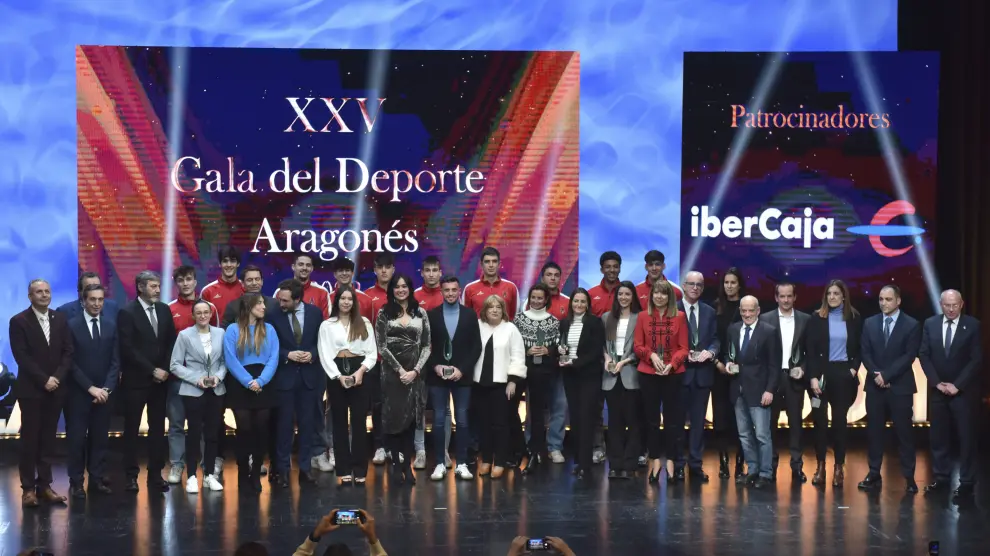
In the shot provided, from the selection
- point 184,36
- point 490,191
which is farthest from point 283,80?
point 490,191

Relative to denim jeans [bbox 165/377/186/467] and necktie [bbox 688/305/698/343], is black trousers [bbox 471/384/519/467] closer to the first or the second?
necktie [bbox 688/305/698/343]

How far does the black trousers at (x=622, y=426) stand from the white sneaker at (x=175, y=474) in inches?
109

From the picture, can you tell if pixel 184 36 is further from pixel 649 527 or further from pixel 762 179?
pixel 649 527

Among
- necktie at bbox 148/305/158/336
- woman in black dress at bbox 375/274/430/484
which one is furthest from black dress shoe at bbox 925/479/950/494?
necktie at bbox 148/305/158/336

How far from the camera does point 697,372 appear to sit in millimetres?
7762

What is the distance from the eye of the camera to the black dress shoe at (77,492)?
7.16 metres

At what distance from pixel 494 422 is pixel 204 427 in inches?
72.5

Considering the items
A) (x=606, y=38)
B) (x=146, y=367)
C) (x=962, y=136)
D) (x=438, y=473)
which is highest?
(x=606, y=38)

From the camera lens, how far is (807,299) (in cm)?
917

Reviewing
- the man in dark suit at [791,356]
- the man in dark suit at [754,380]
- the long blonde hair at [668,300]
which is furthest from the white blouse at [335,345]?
the man in dark suit at [791,356]

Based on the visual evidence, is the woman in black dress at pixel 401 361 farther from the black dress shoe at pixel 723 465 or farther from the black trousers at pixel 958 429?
the black trousers at pixel 958 429

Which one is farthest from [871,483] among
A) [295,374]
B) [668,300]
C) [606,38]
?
[606,38]

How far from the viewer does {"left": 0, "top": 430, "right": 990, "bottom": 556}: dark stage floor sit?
612 cm

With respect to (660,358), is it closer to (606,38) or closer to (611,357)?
(611,357)
